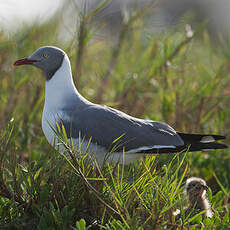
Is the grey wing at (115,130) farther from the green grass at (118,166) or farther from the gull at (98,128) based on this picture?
the green grass at (118,166)

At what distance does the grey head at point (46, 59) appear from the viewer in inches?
102

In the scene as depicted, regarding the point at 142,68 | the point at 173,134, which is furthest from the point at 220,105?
the point at 173,134

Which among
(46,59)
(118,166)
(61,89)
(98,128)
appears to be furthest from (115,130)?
(46,59)

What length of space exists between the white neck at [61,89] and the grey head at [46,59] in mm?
39

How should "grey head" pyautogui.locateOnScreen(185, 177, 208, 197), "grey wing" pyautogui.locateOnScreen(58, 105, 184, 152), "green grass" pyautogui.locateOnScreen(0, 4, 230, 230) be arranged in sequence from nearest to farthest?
"green grass" pyautogui.locateOnScreen(0, 4, 230, 230), "grey wing" pyautogui.locateOnScreen(58, 105, 184, 152), "grey head" pyautogui.locateOnScreen(185, 177, 208, 197)

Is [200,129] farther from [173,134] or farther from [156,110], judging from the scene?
[173,134]

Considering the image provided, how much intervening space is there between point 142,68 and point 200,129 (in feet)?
3.36

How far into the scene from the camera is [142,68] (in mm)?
4258

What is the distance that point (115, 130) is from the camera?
2389 millimetres

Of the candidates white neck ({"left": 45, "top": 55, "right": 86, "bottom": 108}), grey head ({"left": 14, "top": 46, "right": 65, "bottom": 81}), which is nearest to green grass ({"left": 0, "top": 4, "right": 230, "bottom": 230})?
white neck ({"left": 45, "top": 55, "right": 86, "bottom": 108})

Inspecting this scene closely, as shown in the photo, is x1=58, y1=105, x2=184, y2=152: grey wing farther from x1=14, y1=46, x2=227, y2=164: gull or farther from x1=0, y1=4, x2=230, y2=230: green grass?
x1=0, y1=4, x2=230, y2=230: green grass

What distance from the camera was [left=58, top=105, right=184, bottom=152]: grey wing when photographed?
2.37 m

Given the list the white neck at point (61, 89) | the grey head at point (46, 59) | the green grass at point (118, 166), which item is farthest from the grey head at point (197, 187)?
the grey head at point (46, 59)

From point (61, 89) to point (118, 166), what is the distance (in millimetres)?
710
